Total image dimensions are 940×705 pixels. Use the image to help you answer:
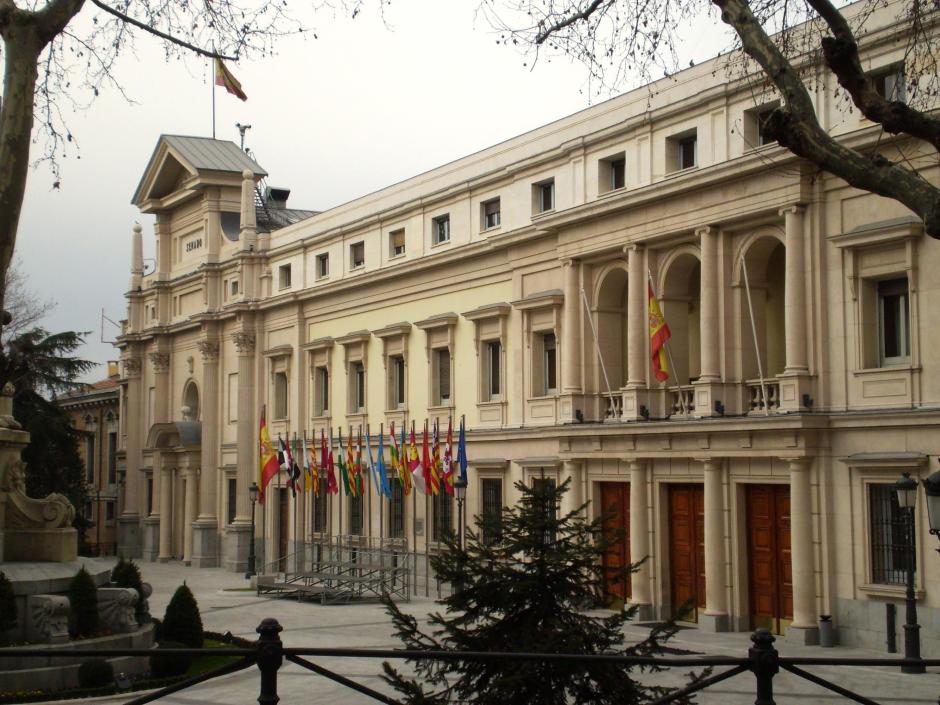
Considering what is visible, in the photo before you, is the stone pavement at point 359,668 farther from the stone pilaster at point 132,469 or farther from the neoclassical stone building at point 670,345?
the stone pilaster at point 132,469

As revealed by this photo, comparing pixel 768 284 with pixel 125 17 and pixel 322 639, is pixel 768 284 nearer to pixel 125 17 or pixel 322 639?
pixel 322 639

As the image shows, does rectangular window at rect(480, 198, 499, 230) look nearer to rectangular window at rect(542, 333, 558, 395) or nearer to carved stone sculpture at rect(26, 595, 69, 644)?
rectangular window at rect(542, 333, 558, 395)

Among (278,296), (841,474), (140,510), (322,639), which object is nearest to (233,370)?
(278,296)

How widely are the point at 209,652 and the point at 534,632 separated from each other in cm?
339

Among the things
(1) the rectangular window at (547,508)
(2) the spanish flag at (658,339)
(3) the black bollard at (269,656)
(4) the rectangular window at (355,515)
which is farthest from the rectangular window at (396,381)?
(3) the black bollard at (269,656)

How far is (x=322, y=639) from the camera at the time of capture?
2834cm

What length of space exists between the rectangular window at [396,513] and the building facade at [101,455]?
29.9 metres

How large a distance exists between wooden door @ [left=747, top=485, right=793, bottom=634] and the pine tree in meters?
17.6

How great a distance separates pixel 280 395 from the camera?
49938 millimetres

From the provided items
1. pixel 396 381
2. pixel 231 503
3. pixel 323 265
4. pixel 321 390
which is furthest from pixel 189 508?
pixel 396 381

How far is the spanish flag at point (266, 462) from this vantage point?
4550 centimetres

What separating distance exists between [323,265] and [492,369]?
11623 millimetres

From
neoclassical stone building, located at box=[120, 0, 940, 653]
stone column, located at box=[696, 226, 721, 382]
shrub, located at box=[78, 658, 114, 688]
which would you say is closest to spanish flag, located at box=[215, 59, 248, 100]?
neoclassical stone building, located at box=[120, 0, 940, 653]

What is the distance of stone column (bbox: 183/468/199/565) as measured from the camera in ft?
180
